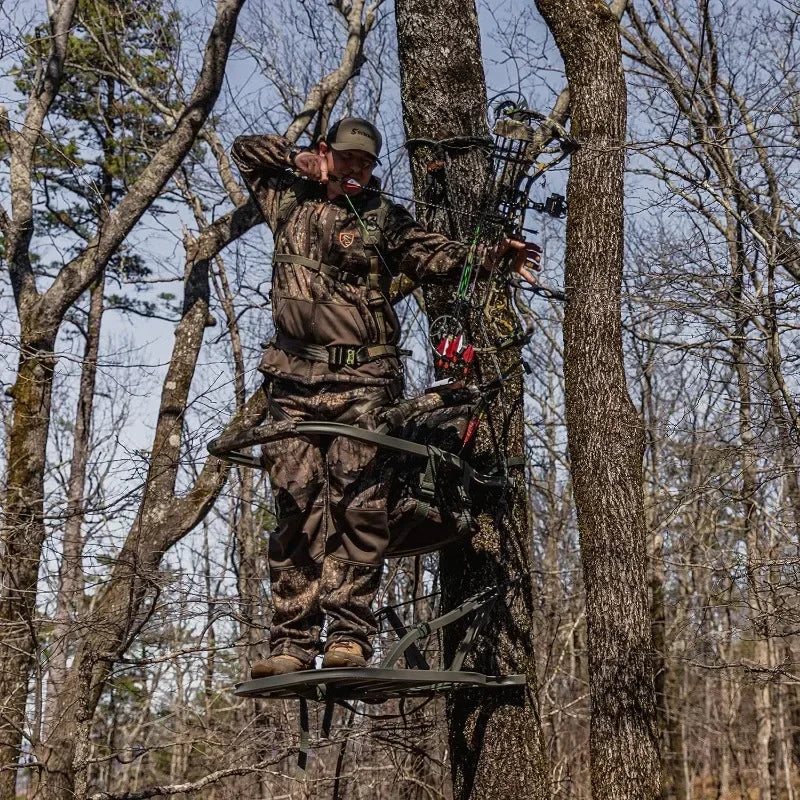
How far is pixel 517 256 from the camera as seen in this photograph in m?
4.28

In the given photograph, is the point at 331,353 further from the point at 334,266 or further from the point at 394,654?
the point at 394,654

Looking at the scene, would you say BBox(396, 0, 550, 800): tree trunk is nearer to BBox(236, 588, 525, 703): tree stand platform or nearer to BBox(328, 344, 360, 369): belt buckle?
BBox(236, 588, 525, 703): tree stand platform

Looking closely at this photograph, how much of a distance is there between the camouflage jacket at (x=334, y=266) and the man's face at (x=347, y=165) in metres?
0.07

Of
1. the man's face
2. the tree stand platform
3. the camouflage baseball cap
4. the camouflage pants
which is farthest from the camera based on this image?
the man's face

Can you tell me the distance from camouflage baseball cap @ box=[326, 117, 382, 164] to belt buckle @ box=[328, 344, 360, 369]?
2.72ft

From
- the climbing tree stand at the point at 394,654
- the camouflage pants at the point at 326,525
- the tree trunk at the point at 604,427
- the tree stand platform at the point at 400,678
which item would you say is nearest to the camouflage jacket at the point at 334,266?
the camouflage pants at the point at 326,525

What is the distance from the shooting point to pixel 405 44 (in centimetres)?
522

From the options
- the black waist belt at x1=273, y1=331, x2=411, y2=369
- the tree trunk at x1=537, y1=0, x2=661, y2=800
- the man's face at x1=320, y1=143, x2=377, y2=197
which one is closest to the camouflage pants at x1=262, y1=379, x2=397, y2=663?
the black waist belt at x1=273, y1=331, x2=411, y2=369

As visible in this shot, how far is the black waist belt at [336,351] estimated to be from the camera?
430 centimetres

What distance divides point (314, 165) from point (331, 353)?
32.6 inches

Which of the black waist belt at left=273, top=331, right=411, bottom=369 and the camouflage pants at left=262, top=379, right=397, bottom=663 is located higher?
the black waist belt at left=273, top=331, right=411, bottom=369

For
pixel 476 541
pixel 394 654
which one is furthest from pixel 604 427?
pixel 394 654

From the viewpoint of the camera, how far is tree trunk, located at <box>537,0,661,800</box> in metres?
4.31

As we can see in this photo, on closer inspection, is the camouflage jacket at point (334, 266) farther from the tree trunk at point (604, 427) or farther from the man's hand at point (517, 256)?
the tree trunk at point (604, 427)
